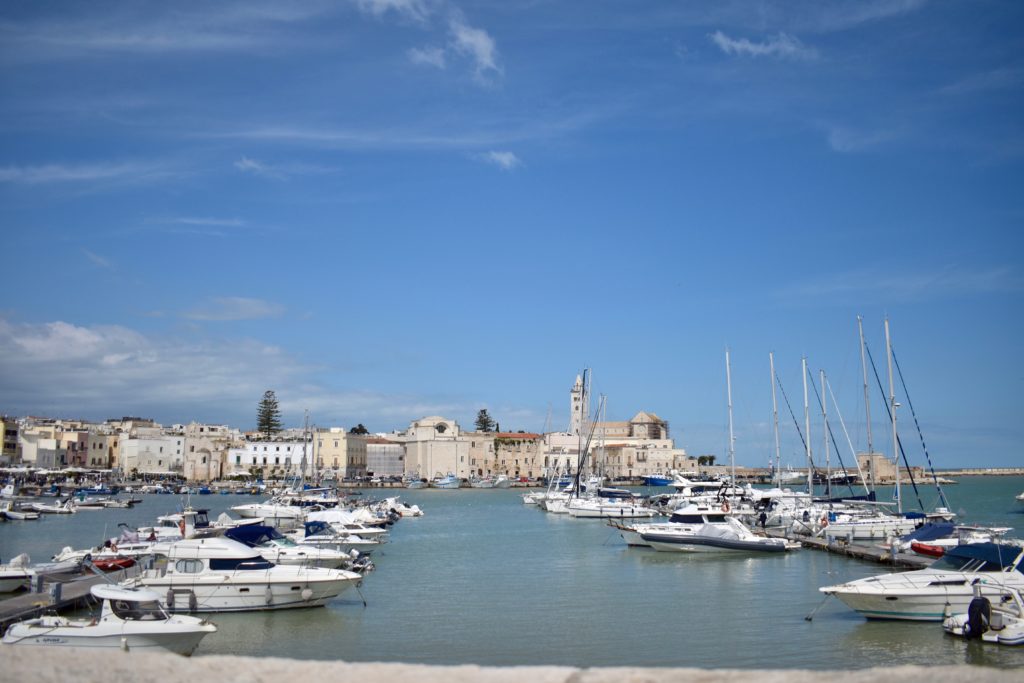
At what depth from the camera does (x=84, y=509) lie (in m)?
72.2

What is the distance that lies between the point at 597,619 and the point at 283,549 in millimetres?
10149

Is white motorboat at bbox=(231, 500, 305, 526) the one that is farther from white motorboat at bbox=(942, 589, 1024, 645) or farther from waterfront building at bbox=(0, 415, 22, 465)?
waterfront building at bbox=(0, 415, 22, 465)

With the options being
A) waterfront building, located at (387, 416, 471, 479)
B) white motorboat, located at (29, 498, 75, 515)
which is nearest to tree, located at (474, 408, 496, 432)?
waterfront building, located at (387, 416, 471, 479)

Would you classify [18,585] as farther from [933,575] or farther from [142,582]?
[933,575]

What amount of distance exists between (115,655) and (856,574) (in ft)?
100

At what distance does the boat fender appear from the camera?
60.8ft

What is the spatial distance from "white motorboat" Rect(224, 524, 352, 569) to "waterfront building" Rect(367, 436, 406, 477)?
4859 inches

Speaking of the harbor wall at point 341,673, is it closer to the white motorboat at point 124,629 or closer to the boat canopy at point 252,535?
the white motorboat at point 124,629

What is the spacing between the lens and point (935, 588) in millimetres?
20250

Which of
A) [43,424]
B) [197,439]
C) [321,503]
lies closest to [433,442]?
[197,439]

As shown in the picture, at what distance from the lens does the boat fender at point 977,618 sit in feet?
60.8

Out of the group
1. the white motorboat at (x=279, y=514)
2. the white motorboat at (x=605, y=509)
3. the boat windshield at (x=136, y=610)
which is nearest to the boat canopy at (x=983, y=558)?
the boat windshield at (x=136, y=610)

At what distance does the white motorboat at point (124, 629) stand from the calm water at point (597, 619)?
1843 millimetres

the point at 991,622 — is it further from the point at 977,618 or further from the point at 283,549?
the point at 283,549
